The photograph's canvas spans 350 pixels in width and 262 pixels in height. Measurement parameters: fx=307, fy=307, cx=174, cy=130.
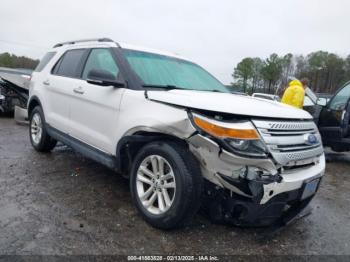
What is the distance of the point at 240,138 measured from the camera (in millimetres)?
2518

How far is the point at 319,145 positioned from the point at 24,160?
438cm

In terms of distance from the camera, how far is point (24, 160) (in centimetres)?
502

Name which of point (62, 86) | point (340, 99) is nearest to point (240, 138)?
point (62, 86)

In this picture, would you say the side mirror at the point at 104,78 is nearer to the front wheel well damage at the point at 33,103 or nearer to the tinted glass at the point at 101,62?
the tinted glass at the point at 101,62

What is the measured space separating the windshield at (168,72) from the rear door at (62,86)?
1002 millimetres

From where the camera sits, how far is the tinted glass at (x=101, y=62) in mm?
3669

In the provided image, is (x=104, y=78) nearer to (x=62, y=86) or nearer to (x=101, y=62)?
(x=101, y=62)

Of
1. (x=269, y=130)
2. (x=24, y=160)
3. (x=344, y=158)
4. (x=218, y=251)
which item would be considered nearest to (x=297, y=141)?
(x=269, y=130)

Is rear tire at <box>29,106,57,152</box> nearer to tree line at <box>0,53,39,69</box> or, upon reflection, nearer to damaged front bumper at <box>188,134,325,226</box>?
damaged front bumper at <box>188,134,325,226</box>

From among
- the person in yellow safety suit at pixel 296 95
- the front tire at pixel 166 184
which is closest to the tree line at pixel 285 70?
the person in yellow safety suit at pixel 296 95

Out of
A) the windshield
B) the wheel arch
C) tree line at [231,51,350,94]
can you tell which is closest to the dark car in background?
Result: the windshield

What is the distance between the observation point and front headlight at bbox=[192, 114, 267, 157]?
2514 mm

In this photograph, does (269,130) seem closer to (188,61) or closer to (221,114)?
(221,114)

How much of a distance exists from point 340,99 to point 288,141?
16.7 feet
